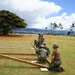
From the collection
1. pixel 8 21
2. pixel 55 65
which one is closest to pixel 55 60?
pixel 55 65

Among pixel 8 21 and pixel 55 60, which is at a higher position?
pixel 8 21

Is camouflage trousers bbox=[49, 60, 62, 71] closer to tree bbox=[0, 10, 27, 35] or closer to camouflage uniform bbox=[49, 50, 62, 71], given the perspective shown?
camouflage uniform bbox=[49, 50, 62, 71]

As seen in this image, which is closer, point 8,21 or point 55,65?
point 55,65

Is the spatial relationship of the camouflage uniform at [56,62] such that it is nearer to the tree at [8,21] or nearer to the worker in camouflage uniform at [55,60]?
the worker in camouflage uniform at [55,60]

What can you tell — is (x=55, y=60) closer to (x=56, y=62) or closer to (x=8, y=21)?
(x=56, y=62)

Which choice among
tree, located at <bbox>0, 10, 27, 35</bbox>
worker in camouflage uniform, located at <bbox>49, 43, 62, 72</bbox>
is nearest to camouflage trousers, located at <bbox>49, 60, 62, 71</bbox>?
worker in camouflage uniform, located at <bbox>49, 43, 62, 72</bbox>

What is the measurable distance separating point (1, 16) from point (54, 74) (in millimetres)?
51063

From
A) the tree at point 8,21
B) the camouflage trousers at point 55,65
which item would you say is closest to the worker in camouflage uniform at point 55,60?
the camouflage trousers at point 55,65

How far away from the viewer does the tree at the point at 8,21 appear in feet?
191

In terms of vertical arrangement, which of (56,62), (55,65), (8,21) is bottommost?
(55,65)

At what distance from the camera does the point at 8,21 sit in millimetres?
59125

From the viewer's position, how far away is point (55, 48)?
988 cm

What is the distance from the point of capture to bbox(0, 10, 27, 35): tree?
58125mm

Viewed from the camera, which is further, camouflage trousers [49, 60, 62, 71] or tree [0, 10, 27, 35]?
tree [0, 10, 27, 35]
